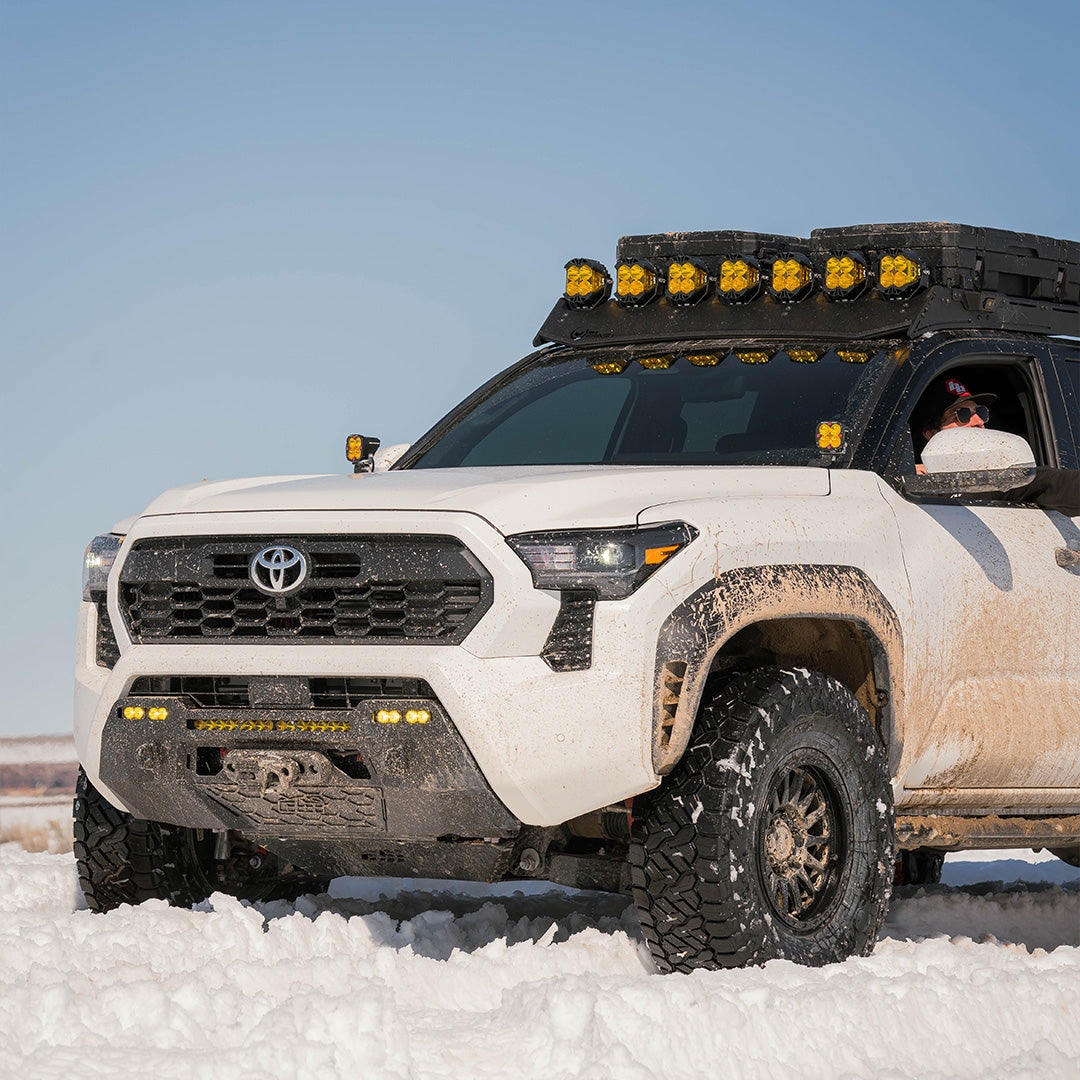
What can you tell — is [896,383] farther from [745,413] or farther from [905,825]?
[905,825]

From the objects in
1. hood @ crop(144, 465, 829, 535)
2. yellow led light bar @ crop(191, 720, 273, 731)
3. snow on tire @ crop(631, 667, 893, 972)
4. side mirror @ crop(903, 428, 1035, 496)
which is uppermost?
side mirror @ crop(903, 428, 1035, 496)

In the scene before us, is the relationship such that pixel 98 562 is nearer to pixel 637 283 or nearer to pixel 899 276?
pixel 637 283

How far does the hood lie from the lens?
14.8 ft

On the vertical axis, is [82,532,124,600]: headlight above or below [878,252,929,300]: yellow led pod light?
below

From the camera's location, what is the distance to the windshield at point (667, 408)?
5.54m

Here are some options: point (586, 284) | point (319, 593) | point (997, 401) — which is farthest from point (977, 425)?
point (319, 593)

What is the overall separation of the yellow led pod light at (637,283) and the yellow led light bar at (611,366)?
26cm

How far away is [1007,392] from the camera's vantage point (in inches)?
248

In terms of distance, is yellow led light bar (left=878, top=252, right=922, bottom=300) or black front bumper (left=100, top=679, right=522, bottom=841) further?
yellow led light bar (left=878, top=252, right=922, bottom=300)

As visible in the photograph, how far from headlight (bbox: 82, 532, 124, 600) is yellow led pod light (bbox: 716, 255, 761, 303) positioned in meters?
2.34

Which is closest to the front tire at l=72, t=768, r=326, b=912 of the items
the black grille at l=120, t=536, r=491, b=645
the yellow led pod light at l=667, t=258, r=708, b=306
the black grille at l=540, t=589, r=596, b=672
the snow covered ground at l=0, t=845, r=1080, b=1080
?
the snow covered ground at l=0, t=845, r=1080, b=1080

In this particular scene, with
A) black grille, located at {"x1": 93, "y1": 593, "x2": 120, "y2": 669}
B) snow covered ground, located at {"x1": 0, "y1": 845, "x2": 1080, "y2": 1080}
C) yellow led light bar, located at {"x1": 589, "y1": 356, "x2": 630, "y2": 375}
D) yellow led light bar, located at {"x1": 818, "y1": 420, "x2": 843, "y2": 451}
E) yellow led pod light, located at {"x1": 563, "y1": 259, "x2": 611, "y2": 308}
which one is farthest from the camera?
yellow led pod light, located at {"x1": 563, "y1": 259, "x2": 611, "y2": 308}

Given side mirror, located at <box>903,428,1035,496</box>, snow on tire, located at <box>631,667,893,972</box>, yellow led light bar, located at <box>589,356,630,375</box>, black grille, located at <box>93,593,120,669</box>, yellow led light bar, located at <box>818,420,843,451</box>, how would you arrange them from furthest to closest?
yellow led light bar, located at <box>589,356,630,375</box> < yellow led light bar, located at <box>818,420,843,451</box> < side mirror, located at <box>903,428,1035,496</box> < black grille, located at <box>93,593,120,669</box> < snow on tire, located at <box>631,667,893,972</box>

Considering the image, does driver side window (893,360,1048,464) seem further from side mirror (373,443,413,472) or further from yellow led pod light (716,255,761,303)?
side mirror (373,443,413,472)
